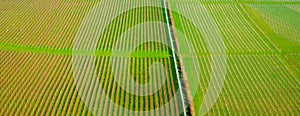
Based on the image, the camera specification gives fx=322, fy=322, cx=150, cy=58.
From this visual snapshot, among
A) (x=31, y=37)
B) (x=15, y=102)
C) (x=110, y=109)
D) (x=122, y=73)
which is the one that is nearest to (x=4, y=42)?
(x=31, y=37)

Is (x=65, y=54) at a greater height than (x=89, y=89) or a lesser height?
greater

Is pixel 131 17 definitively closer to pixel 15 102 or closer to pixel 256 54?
pixel 256 54

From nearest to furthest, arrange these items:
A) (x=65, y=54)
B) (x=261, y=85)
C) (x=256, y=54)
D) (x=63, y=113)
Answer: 1. (x=63, y=113)
2. (x=261, y=85)
3. (x=65, y=54)
4. (x=256, y=54)

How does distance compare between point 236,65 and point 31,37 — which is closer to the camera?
point 236,65

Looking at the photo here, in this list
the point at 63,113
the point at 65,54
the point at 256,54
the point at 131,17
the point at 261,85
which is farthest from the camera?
the point at 131,17

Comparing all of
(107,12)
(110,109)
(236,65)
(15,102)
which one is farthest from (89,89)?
(107,12)

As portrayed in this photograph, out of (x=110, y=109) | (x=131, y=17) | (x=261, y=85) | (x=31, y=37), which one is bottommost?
(x=261, y=85)
